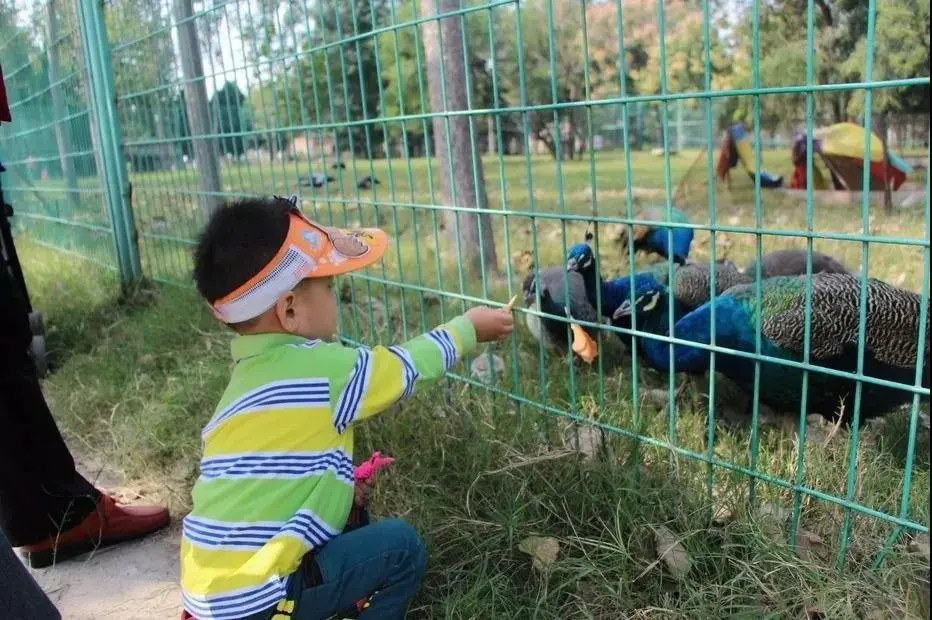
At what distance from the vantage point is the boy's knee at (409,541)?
1961 mm

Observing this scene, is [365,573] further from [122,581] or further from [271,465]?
[122,581]

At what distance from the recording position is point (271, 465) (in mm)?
1789

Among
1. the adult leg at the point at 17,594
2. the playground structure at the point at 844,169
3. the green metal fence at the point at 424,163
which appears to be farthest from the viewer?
the playground structure at the point at 844,169

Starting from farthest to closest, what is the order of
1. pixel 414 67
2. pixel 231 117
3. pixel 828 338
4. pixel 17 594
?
pixel 414 67 < pixel 231 117 < pixel 828 338 < pixel 17 594

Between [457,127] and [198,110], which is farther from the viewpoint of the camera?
[457,127]

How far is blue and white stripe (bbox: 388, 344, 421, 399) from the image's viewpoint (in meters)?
1.91

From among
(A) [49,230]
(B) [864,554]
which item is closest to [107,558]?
(B) [864,554]

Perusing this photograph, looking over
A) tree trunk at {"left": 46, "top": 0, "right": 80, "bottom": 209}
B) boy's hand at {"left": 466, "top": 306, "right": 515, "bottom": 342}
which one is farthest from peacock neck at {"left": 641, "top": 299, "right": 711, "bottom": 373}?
tree trunk at {"left": 46, "top": 0, "right": 80, "bottom": 209}

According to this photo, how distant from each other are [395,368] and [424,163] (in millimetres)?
3471

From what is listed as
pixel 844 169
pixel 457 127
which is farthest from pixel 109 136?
pixel 844 169

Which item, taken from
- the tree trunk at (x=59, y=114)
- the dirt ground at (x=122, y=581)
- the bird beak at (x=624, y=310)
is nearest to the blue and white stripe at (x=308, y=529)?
the dirt ground at (x=122, y=581)

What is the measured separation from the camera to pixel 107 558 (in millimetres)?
2828

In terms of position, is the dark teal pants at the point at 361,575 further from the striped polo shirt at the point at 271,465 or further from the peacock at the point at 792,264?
the peacock at the point at 792,264

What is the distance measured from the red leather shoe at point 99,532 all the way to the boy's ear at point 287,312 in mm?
1353
